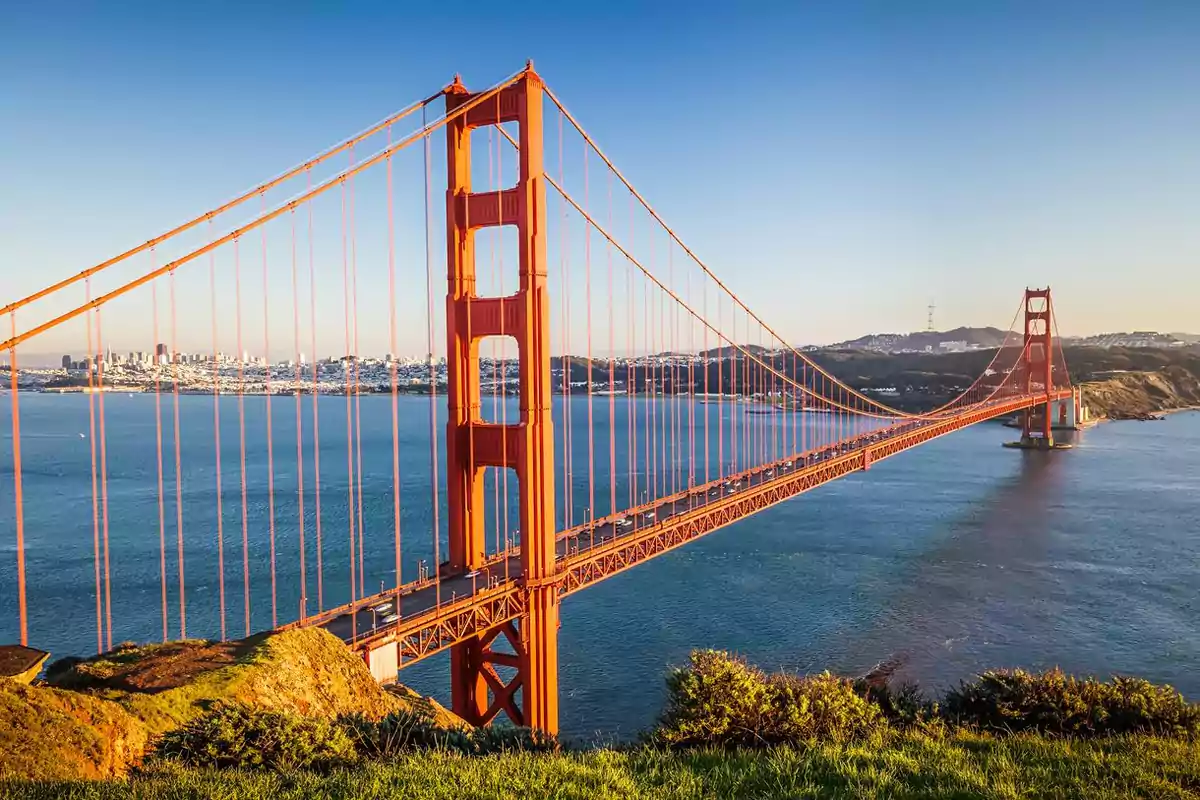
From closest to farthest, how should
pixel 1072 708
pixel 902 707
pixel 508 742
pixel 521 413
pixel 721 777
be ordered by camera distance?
pixel 721 777
pixel 508 742
pixel 1072 708
pixel 902 707
pixel 521 413

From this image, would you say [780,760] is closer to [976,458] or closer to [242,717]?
[242,717]

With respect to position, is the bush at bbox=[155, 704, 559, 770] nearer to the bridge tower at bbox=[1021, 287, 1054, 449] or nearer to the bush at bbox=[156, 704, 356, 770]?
the bush at bbox=[156, 704, 356, 770]

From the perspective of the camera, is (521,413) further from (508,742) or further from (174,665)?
(508,742)

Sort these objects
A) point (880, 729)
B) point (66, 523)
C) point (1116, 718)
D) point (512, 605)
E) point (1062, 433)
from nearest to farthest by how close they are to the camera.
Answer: point (880, 729) → point (1116, 718) → point (512, 605) → point (66, 523) → point (1062, 433)

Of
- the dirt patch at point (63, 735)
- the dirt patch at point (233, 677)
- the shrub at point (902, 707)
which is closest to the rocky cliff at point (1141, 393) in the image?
the shrub at point (902, 707)

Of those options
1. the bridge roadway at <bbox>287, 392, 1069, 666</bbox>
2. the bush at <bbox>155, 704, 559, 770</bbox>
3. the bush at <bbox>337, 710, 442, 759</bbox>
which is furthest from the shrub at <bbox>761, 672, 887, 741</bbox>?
the bridge roadway at <bbox>287, 392, 1069, 666</bbox>

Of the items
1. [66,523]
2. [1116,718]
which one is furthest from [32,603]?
[1116,718]

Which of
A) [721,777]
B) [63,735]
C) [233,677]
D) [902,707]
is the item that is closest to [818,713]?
[902,707]
